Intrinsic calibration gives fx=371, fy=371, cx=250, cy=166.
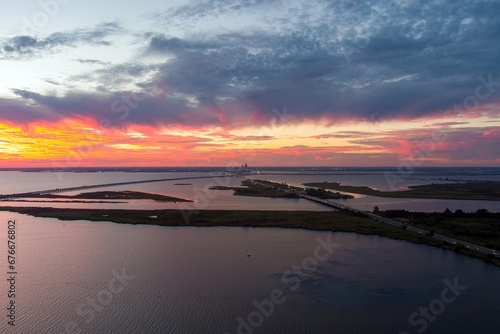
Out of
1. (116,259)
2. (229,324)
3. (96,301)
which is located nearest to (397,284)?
(229,324)

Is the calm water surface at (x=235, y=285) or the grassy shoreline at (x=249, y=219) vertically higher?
the grassy shoreline at (x=249, y=219)

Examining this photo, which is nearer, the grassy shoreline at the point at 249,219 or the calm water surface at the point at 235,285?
the calm water surface at the point at 235,285

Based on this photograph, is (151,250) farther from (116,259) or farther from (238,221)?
(238,221)

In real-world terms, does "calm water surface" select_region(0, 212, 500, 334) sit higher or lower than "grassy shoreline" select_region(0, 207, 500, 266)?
lower

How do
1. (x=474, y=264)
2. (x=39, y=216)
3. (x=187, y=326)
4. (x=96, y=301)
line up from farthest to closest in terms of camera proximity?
(x=39, y=216) → (x=474, y=264) → (x=96, y=301) → (x=187, y=326)
